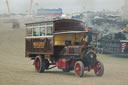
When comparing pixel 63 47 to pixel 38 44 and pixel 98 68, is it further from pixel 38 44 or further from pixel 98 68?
pixel 98 68

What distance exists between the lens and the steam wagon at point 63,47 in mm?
Result: 16000

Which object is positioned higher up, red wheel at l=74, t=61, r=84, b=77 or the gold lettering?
the gold lettering

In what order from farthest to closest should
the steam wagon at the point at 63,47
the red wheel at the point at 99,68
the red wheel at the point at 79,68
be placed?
the red wheel at the point at 99,68
the steam wagon at the point at 63,47
the red wheel at the point at 79,68

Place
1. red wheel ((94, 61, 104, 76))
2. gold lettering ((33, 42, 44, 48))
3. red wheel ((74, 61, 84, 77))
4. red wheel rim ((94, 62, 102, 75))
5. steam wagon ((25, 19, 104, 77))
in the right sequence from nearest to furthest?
red wheel ((74, 61, 84, 77))
steam wagon ((25, 19, 104, 77))
red wheel ((94, 61, 104, 76))
red wheel rim ((94, 62, 102, 75))
gold lettering ((33, 42, 44, 48))

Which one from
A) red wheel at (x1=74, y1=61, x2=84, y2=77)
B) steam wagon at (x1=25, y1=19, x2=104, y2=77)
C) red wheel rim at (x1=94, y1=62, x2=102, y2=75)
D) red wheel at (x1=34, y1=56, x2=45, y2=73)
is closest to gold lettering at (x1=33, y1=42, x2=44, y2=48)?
steam wagon at (x1=25, y1=19, x2=104, y2=77)

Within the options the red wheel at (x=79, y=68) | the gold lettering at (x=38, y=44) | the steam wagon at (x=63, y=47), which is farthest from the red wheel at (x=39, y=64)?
the red wheel at (x=79, y=68)

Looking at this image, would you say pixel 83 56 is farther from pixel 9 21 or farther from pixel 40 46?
pixel 9 21

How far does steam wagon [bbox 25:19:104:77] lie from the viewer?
16.0 m

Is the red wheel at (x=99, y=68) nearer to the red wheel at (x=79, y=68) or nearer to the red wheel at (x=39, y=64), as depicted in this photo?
the red wheel at (x=79, y=68)

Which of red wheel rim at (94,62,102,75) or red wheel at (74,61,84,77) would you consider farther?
red wheel rim at (94,62,102,75)

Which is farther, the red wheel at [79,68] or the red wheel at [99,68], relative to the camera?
the red wheel at [99,68]

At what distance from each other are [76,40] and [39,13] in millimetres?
112920

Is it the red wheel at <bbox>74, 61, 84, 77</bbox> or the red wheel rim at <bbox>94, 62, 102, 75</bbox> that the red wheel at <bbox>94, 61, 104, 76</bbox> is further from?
the red wheel at <bbox>74, 61, 84, 77</bbox>

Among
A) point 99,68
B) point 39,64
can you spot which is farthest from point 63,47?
point 99,68
